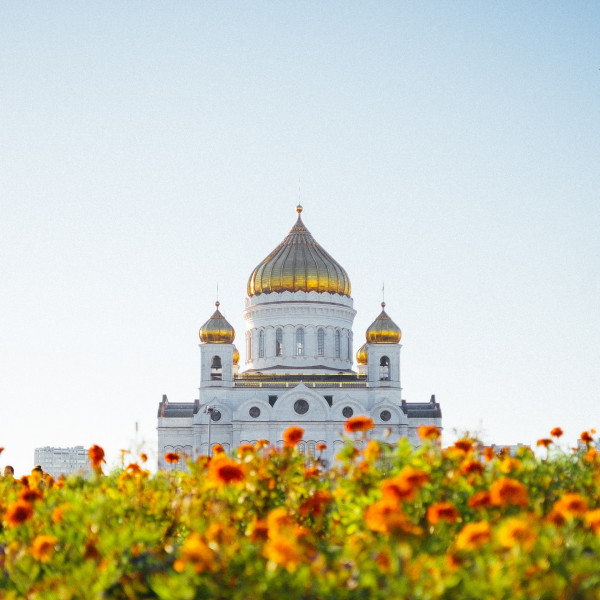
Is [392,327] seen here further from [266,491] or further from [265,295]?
[266,491]

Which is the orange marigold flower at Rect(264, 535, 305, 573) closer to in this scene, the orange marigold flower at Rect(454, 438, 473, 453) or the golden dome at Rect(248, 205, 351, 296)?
the orange marigold flower at Rect(454, 438, 473, 453)

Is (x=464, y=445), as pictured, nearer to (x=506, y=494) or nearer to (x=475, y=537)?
(x=506, y=494)

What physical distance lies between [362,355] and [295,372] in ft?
16.9

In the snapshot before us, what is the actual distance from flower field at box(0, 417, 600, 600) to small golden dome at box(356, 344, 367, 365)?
45087mm

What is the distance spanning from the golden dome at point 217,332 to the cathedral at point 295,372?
5cm

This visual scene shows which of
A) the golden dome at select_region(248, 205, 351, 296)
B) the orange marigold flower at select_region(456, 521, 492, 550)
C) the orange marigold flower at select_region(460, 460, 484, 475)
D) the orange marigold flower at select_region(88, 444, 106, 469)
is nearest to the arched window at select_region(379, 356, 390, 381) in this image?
the golden dome at select_region(248, 205, 351, 296)

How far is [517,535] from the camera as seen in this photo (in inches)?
231

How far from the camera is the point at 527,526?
5.93m

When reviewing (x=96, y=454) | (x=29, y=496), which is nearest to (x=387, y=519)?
(x=29, y=496)

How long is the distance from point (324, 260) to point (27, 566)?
4852 centimetres

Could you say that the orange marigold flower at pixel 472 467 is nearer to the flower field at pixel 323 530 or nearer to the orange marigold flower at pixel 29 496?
the flower field at pixel 323 530

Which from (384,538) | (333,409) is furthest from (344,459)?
(333,409)

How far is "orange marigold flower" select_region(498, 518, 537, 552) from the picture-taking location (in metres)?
5.87

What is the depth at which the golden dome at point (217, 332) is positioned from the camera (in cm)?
5125
